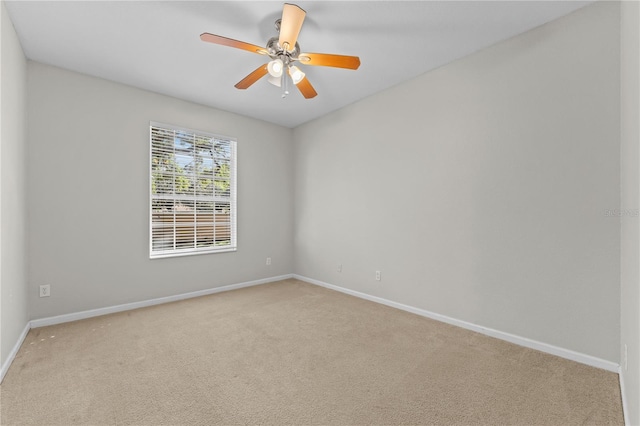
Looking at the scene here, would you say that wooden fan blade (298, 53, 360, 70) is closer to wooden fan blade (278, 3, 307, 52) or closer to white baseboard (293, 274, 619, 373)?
wooden fan blade (278, 3, 307, 52)

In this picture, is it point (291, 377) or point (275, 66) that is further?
point (275, 66)

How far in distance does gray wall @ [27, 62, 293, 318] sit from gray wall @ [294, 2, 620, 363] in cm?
239

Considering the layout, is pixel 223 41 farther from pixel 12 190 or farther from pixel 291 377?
pixel 291 377

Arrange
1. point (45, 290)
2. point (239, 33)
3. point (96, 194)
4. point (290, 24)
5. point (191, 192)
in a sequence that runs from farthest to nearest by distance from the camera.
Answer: point (191, 192), point (96, 194), point (45, 290), point (239, 33), point (290, 24)

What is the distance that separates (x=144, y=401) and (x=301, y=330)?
1359mm

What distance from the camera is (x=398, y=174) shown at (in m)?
3.35

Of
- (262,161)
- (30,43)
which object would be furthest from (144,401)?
(262,161)

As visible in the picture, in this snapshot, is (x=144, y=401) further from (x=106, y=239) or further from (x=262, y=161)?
(x=262, y=161)

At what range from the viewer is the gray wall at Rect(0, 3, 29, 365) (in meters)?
2.03

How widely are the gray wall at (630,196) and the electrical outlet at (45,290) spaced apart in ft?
14.5

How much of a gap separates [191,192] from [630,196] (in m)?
4.20

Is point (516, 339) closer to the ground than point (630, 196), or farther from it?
closer to the ground

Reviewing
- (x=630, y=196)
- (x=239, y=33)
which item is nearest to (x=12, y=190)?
(x=239, y=33)

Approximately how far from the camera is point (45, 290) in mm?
2830
